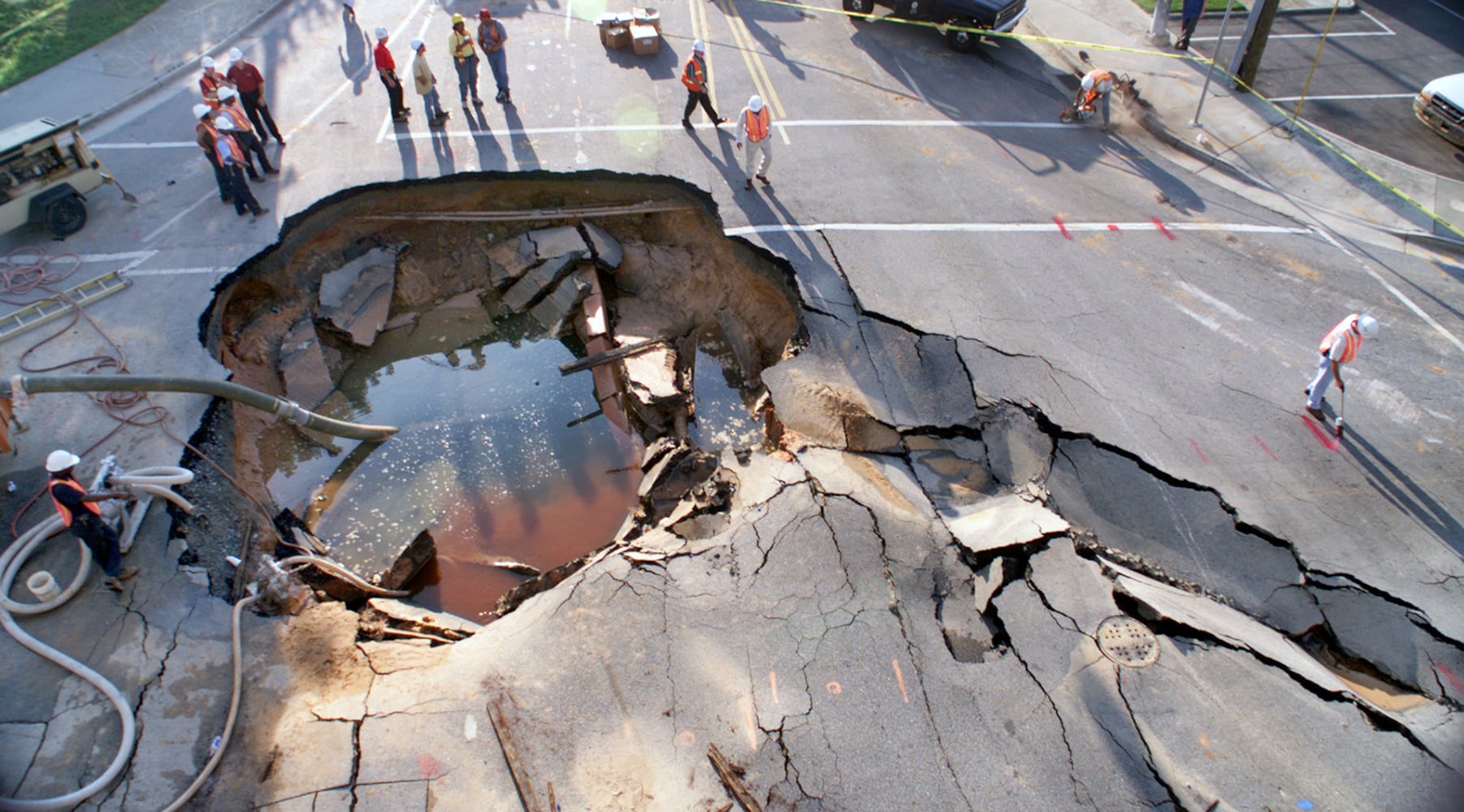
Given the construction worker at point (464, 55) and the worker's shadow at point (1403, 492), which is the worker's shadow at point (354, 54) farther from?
the worker's shadow at point (1403, 492)

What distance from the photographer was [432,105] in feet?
42.1

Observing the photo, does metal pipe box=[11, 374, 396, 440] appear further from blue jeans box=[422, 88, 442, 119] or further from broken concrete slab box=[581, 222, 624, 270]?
blue jeans box=[422, 88, 442, 119]

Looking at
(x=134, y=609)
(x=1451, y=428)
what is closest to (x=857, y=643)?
(x=134, y=609)

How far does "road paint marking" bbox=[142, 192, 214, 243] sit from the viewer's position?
10.5 metres

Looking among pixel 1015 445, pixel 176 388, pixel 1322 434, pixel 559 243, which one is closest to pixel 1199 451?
pixel 1322 434

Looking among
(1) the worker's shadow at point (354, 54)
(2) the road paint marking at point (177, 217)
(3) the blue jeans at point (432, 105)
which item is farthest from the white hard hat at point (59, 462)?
(1) the worker's shadow at point (354, 54)

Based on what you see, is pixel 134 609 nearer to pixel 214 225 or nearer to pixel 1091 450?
pixel 214 225

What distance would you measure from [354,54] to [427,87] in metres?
3.62

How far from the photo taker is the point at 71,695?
6.04 m

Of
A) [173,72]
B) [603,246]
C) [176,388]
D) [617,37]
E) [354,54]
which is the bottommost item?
[603,246]

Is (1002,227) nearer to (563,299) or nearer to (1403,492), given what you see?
(1403,492)

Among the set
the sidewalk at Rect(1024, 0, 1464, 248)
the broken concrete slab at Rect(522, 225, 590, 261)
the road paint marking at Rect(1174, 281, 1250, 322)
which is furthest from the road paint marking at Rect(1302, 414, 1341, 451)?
the broken concrete slab at Rect(522, 225, 590, 261)

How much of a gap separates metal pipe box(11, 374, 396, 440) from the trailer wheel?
434 centimetres

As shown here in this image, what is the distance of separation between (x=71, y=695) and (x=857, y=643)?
6.42 m
